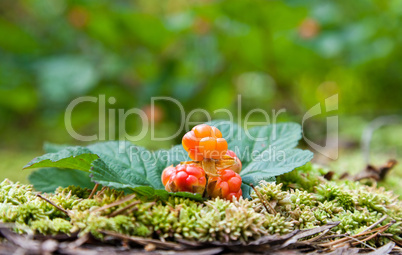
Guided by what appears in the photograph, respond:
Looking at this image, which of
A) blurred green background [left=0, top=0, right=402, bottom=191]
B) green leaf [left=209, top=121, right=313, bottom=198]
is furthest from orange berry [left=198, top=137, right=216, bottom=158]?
blurred green background [left=0, top=0, right=402, bottom=191]

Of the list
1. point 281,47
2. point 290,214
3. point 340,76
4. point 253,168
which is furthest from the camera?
point 340,76

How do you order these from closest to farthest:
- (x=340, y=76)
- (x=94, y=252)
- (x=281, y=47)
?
1. (x=94, y=252)
2. (x=281, y=47)
3. (x=340, y=76)

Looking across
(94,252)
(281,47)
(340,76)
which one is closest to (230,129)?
(94,252)

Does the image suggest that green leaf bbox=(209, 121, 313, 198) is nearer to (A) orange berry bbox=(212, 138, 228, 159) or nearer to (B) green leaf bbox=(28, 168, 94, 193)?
(A) orange berry bbox=(212, 138, 228, 159)

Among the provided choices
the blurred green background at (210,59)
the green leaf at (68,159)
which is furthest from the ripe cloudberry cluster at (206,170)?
the blurred green background at (210,59)

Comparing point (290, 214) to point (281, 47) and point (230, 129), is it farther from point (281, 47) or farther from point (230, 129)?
point (281, 47)

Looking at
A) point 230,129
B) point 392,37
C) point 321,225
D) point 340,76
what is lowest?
point 321,225

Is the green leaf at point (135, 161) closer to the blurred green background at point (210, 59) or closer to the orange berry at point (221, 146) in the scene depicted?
the orange berry at point (221, 146)

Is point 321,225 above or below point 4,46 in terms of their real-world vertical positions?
below
